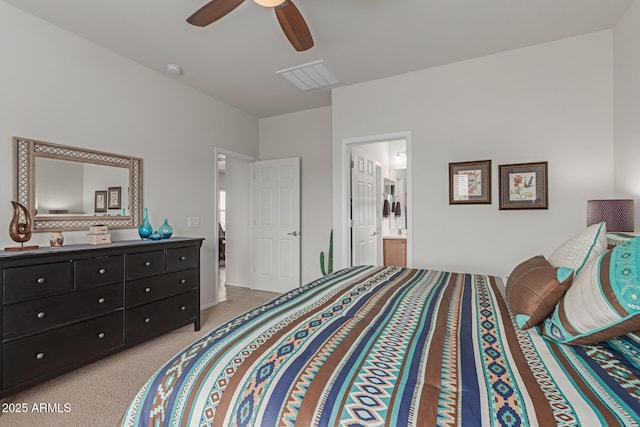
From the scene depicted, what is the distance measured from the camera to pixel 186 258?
303cm

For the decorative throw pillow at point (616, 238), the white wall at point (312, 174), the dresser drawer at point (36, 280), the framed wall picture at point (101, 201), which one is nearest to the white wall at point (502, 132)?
the white wall at point (312, 174)

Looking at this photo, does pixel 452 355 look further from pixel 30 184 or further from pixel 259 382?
pixel 30 184

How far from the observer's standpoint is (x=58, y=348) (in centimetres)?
207

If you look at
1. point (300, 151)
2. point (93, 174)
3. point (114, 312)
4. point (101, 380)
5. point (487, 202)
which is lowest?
point (101, 380)

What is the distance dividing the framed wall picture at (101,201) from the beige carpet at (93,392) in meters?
1.27

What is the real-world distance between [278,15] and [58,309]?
241 centimetres

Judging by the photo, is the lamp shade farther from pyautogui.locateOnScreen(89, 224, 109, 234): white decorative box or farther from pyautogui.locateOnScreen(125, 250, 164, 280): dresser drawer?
pyautogui.locateOnScreen(89, 224, 109, 234): white decorative box

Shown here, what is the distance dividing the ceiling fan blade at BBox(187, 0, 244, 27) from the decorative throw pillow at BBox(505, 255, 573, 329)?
209cm

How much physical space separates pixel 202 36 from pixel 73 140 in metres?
1.39

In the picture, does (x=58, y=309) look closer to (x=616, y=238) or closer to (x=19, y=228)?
(x=19, y=228)

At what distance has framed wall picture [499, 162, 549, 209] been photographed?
9.21ft

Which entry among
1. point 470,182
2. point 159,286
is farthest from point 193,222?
point 470,182

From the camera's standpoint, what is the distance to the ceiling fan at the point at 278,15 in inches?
71.3

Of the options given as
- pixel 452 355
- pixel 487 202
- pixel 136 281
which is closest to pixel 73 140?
pixel 136 281
